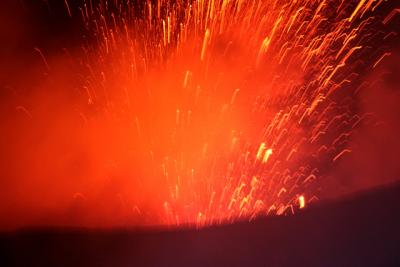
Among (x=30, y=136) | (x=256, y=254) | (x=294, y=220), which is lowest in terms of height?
(x=256, y=254)

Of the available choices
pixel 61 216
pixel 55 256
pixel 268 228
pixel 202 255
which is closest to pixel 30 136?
pixel 61 216

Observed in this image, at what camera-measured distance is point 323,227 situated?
11297 mm

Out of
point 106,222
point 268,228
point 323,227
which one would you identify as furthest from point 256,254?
point 106,222

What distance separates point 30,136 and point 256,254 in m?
6.68

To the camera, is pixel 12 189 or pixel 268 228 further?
pixel 268 228

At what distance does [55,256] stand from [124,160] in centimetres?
240

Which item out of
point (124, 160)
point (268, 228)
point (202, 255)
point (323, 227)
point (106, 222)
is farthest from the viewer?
point (323, 227)

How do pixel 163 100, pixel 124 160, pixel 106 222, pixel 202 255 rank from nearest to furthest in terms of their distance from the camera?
pixel 163 100, pixel 124 160, pixel 106 222, pixel 202 255

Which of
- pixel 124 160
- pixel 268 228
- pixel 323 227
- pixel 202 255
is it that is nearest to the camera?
pixel 124 160

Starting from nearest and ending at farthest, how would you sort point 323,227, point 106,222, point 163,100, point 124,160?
point 163,100, point 124,160, point 106,222, point 323,227

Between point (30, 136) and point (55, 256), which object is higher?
point (30, 136)

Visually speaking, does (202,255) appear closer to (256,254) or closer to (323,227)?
(256,254)

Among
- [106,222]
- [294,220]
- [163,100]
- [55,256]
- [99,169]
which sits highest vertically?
[163,100]

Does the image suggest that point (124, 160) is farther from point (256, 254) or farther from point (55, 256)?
point (256, 254)
